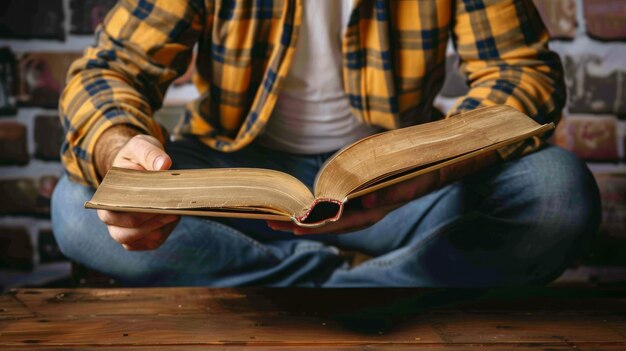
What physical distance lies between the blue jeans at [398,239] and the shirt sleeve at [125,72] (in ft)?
0.38

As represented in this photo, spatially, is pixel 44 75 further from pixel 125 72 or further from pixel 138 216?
pixel 138 216

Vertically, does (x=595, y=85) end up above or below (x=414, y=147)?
below

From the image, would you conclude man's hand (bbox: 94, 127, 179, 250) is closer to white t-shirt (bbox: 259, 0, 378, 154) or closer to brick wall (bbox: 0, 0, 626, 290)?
white t-shirt (bbox: 259, 0, 378, 154)

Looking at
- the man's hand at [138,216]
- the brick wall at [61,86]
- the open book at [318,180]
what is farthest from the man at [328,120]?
the brick wall at [61,86]

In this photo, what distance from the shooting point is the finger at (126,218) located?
608 millimetres

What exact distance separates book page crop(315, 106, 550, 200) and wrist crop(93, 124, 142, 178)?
0.95 feet

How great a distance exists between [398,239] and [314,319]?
431mm

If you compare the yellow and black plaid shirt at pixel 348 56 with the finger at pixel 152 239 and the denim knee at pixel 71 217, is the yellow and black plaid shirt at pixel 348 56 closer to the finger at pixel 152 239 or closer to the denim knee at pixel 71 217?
the denim knee at pixel 71 217

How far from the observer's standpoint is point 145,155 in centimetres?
64

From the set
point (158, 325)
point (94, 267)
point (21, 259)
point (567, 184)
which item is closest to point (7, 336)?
point (158, 325)

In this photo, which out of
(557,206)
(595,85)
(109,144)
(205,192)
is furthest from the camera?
(595,85)

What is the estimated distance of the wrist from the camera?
73cm

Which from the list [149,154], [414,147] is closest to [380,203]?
[414,147]

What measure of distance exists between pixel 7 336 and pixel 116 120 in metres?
0.28
